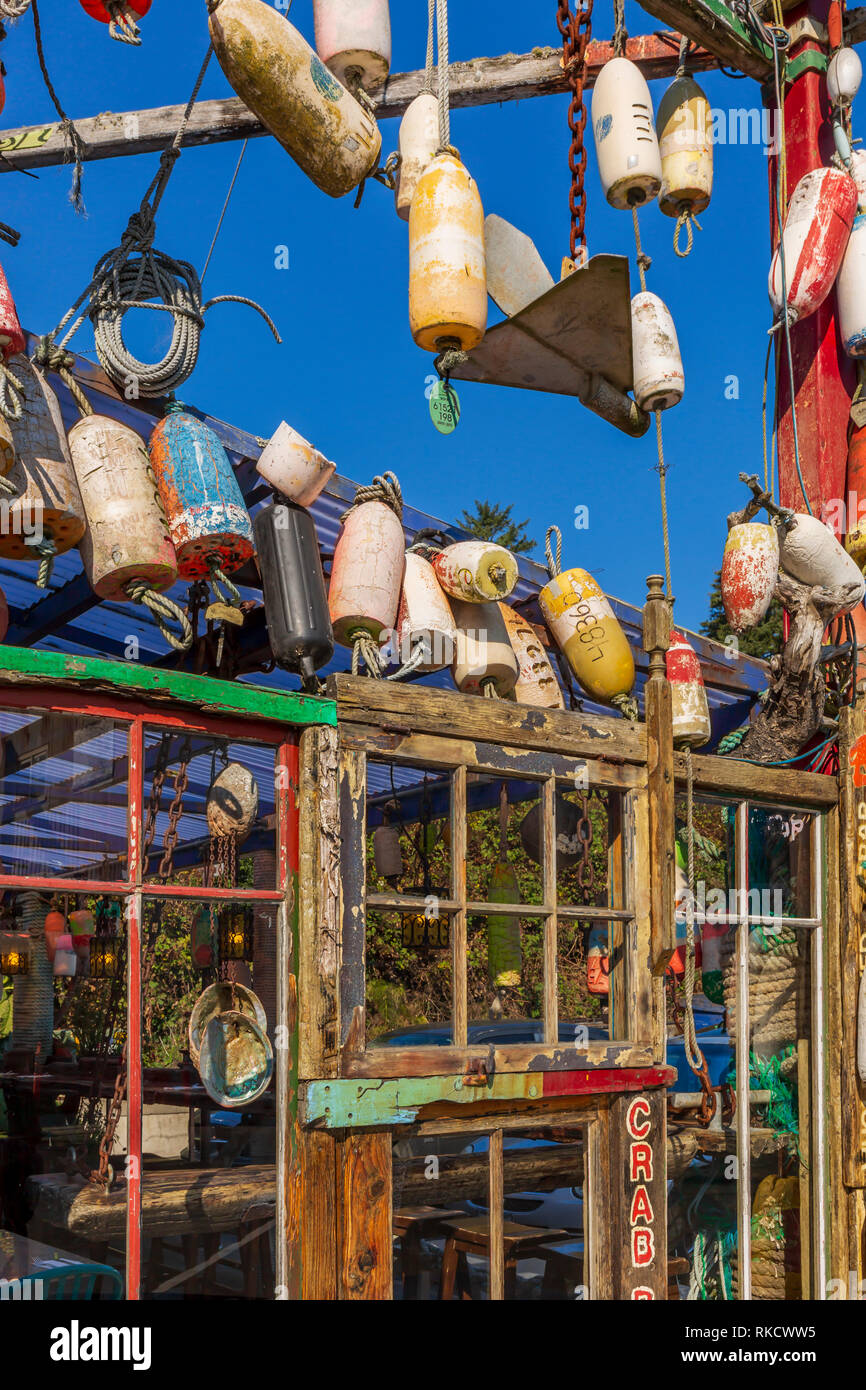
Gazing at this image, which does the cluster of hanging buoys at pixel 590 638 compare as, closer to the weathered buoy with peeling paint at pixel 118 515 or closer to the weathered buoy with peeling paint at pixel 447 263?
the weathered buoy with peeling paint at pixel 447 263

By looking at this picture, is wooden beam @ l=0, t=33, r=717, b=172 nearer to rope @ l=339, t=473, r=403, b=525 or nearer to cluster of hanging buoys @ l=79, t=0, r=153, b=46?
cluster of hanging buoys @ l=79, t=0, r=153, b=46

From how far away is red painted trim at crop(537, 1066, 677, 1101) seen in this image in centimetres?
445

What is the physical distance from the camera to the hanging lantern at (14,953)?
7660 mm

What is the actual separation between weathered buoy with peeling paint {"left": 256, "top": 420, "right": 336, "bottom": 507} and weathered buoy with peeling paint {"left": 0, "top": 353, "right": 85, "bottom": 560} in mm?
795

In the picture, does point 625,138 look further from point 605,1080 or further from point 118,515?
point 605,1080

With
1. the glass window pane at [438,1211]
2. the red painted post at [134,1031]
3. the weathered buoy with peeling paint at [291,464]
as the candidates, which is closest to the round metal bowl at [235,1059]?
the red painted post at [134,1031]

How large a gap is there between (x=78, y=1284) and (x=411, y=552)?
8.96 ft

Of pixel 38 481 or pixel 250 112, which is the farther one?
pixel 250 112

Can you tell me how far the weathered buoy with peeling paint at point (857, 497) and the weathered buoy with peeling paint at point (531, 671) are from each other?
1.99 metres

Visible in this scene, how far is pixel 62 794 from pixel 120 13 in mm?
5541

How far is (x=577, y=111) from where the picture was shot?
5.36 m

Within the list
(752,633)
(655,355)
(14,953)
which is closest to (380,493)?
(655,355)

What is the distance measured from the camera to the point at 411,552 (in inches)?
193
